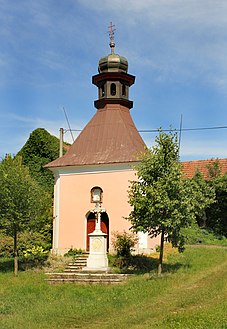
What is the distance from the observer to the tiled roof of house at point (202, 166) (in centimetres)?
2784

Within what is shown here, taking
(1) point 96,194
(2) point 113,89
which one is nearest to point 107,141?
(1) point 96,194

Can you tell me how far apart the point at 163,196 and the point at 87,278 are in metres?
4.05

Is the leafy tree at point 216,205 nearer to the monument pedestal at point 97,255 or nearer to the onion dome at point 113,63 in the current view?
the onion dome at point 113,63

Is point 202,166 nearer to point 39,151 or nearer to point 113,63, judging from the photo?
point 113,63

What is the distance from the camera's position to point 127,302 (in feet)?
37.6

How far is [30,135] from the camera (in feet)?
100

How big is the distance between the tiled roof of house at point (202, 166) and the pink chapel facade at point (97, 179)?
23.7 ft

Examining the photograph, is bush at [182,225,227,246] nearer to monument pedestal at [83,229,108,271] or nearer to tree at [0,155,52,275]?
monument pedestal at [83,229,108,271]

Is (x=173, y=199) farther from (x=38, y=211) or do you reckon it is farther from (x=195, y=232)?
(x=195, y=232)

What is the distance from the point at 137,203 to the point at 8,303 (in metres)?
5.57

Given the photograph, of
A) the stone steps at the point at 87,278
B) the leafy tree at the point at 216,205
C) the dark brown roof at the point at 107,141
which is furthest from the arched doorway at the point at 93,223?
the leafy tree at the point at 216,205

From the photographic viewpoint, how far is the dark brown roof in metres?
20.8

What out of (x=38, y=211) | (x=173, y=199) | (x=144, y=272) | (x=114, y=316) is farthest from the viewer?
(x=38, y=211)

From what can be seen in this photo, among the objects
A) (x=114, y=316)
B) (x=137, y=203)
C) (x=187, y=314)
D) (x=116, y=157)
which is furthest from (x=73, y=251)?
(x=187, y=314)
